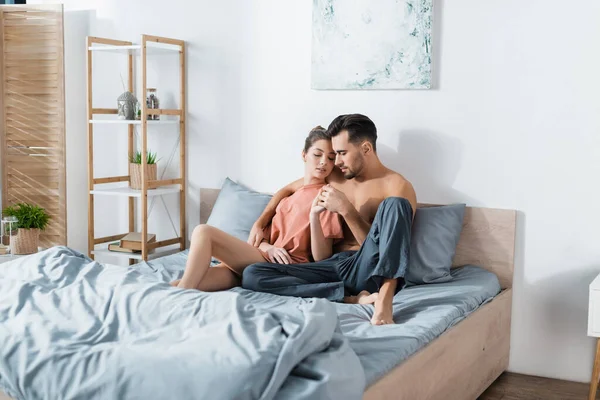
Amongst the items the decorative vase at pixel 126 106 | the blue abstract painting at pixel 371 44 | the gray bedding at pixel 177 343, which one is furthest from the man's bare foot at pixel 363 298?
the decorative vase at pixel 126 106

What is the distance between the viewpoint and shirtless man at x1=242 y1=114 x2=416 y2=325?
266 centimetres

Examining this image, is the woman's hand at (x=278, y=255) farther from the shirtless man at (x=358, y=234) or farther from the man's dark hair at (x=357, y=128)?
the man's dark hair at (x=357, y=128)

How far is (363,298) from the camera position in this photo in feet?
9.11

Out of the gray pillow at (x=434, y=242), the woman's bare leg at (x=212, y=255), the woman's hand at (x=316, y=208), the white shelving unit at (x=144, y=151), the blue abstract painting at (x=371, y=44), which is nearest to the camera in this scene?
the woman's bare leg at (x=212, y=255)

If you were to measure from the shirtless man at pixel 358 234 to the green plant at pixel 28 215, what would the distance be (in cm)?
129

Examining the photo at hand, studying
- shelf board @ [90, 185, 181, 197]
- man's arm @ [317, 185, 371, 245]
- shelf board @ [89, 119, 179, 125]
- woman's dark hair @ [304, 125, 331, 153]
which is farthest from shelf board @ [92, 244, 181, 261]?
man's arm @ [317, 185, 371, 245]

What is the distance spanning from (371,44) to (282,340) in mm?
1945

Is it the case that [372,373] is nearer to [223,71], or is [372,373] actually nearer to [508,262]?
[508,262]

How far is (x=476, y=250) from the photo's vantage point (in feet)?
10.7

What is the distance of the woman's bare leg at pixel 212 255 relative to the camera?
2.84 metres

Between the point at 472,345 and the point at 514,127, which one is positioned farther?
the point at 514,127

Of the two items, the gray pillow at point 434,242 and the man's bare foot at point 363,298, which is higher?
the gray pillow at point 434,242

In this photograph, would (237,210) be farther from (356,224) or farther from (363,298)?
(363,298)

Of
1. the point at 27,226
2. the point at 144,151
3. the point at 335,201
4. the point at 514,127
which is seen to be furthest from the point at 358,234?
the point at 27,226
